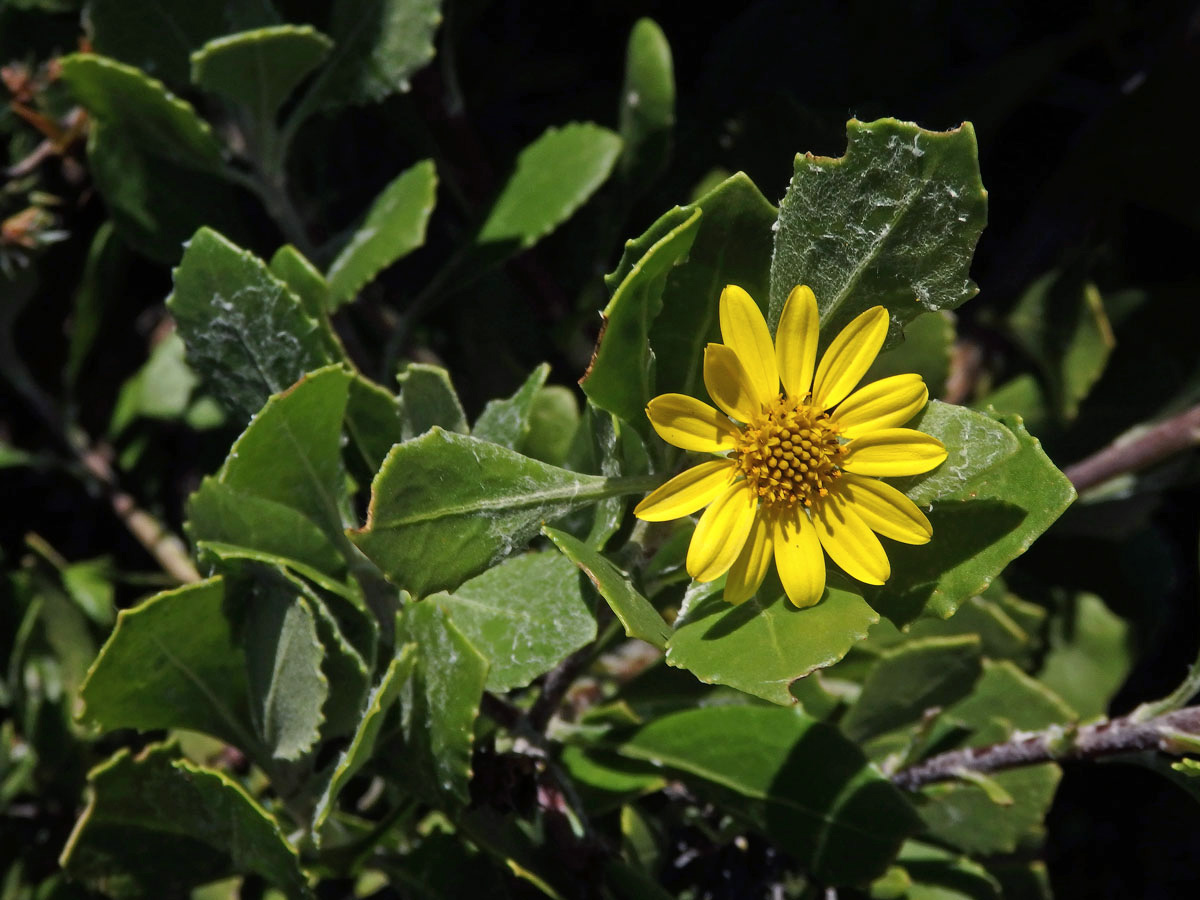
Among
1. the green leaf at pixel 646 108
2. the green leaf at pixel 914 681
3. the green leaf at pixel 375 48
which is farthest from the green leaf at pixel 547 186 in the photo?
the green leaf at pixel 914 681

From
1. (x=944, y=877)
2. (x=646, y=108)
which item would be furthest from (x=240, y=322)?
(x=944, y=877)

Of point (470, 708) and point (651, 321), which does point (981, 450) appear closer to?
point (651, 321)

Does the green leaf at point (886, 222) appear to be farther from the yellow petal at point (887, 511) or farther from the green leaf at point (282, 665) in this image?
the green leaf at point (282, 665)

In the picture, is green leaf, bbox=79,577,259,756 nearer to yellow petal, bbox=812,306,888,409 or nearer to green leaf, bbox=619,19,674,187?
yellow petal, bbox=812,306,888,409

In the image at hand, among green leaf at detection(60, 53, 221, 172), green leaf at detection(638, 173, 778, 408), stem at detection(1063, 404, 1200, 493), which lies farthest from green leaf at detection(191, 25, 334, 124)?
stem at detection(1063, 404, 1200, 493)

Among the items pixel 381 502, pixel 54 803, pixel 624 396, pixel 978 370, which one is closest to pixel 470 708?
pixel 381 502

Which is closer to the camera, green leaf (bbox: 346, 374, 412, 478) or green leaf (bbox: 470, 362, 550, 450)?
green leaf (bbox: 470, 362, 550, 450)
